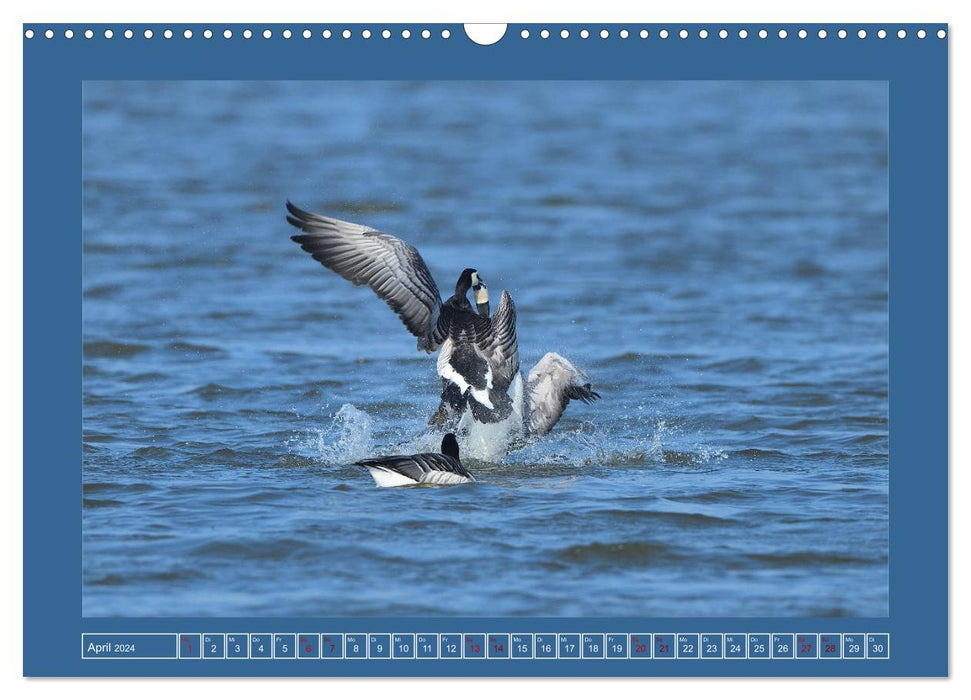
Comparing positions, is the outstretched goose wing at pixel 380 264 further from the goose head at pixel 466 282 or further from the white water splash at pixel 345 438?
the white water splash at pixel 345 438

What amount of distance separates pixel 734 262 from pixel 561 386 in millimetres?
7436

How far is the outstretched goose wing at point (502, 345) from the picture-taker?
1083 cm

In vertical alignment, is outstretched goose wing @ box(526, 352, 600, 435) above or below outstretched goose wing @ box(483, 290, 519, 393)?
below

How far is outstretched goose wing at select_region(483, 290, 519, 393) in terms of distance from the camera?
35.5 ft

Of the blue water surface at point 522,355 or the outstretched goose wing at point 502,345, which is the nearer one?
the blue water surface at point 522,355

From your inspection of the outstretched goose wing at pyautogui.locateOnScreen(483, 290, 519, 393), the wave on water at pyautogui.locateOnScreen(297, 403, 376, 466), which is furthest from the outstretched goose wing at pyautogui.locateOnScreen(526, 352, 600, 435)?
the wave on water at pyautogui.locateOnScreen(297, 403, 376, 466)

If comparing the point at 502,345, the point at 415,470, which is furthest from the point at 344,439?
the point at 415,470

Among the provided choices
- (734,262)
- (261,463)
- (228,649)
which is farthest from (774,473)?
(734,262)

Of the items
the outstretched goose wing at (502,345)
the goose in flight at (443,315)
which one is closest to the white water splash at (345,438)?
the goose in flight at (443,315)

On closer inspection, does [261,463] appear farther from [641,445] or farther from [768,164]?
[768,164]

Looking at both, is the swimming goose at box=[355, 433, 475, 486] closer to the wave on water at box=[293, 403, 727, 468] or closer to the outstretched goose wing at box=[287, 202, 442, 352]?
the wave on water at box=[293, 403, 727, 468]

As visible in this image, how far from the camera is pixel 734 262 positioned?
59.9ft

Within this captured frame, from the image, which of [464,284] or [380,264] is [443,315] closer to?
[464,284]

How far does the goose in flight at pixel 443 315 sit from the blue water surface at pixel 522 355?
0.50 m
